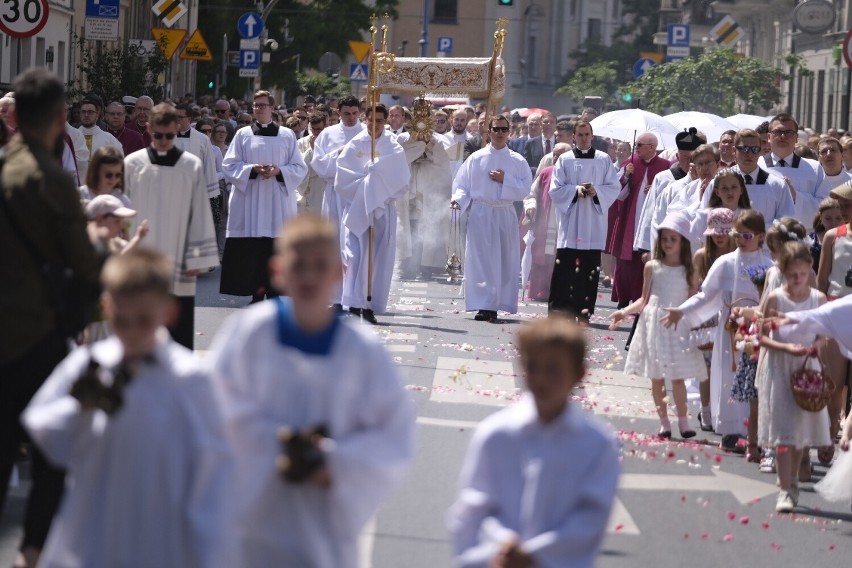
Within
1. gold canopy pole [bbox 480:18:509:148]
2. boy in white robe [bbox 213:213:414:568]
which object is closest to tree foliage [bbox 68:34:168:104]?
gold canopy pole [bbox 480:18:509:148]

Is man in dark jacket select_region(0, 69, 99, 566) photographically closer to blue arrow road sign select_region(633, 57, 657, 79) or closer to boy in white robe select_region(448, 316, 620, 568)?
boy in white robe select_region(448, 316, 620, 568)

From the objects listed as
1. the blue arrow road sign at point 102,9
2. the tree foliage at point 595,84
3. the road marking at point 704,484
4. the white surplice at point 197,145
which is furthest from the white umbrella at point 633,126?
the tree foliage at point 595,84

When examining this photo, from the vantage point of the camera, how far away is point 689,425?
11.8 m

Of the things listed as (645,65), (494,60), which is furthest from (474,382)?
(645,65)

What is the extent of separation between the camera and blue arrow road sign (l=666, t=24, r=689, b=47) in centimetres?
4153

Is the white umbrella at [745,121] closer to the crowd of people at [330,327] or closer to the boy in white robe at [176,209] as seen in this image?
the crowd of people at [330,327]

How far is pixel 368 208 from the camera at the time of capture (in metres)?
17.7

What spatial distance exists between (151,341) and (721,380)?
6.92 metres

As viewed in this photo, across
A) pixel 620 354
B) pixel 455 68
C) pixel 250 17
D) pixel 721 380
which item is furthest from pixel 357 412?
pixel 250 17

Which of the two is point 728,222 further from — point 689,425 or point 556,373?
point 556,373

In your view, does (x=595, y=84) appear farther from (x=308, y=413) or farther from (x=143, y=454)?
(x=143, y=454)

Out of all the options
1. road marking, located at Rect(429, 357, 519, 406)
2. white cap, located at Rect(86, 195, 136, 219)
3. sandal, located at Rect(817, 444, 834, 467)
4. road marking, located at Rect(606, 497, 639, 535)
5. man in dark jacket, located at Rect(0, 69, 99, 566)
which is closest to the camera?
man in dark jacket, located at Rect(0, 69, 99, 566)

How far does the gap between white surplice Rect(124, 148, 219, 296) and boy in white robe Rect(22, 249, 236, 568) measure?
5194 millimetres

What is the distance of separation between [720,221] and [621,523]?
3418mm
